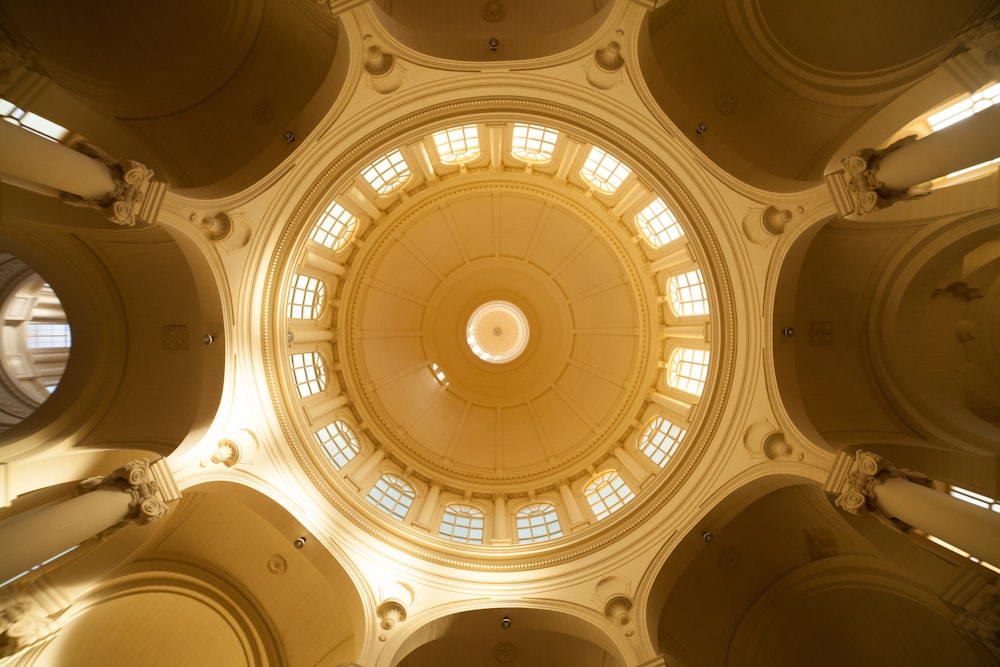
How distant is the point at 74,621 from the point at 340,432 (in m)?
9.80

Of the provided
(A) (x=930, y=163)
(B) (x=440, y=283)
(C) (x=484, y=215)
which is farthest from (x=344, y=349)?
(A) (x=930, y=163)

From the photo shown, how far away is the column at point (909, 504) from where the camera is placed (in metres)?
9.92

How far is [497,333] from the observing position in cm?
2733

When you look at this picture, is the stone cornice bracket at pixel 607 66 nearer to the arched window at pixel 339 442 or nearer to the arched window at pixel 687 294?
the arched window at pixel 687 294

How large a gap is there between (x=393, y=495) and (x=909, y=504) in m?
17.2

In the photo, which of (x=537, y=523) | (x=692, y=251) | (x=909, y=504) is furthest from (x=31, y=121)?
(x=909, y=504)

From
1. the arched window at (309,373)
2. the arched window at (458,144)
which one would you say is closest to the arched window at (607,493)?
the arched window at (309,373)

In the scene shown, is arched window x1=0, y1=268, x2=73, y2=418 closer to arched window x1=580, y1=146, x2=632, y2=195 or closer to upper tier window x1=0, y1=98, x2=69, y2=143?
upper tier window x1=0, y1=98, x2=69, y2=143

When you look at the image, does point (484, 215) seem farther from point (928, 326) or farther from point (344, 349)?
point (928, 326)

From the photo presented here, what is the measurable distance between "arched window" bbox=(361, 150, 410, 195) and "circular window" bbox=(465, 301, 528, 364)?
26.0 feet

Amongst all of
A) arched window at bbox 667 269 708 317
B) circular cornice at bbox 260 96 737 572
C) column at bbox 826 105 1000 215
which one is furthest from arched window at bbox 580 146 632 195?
column at bbox 826 105 1000 215

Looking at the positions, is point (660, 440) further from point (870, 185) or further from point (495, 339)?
point (870, 185)

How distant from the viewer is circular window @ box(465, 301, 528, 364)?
26.9 meters

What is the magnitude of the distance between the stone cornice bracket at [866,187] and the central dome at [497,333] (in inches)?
438
